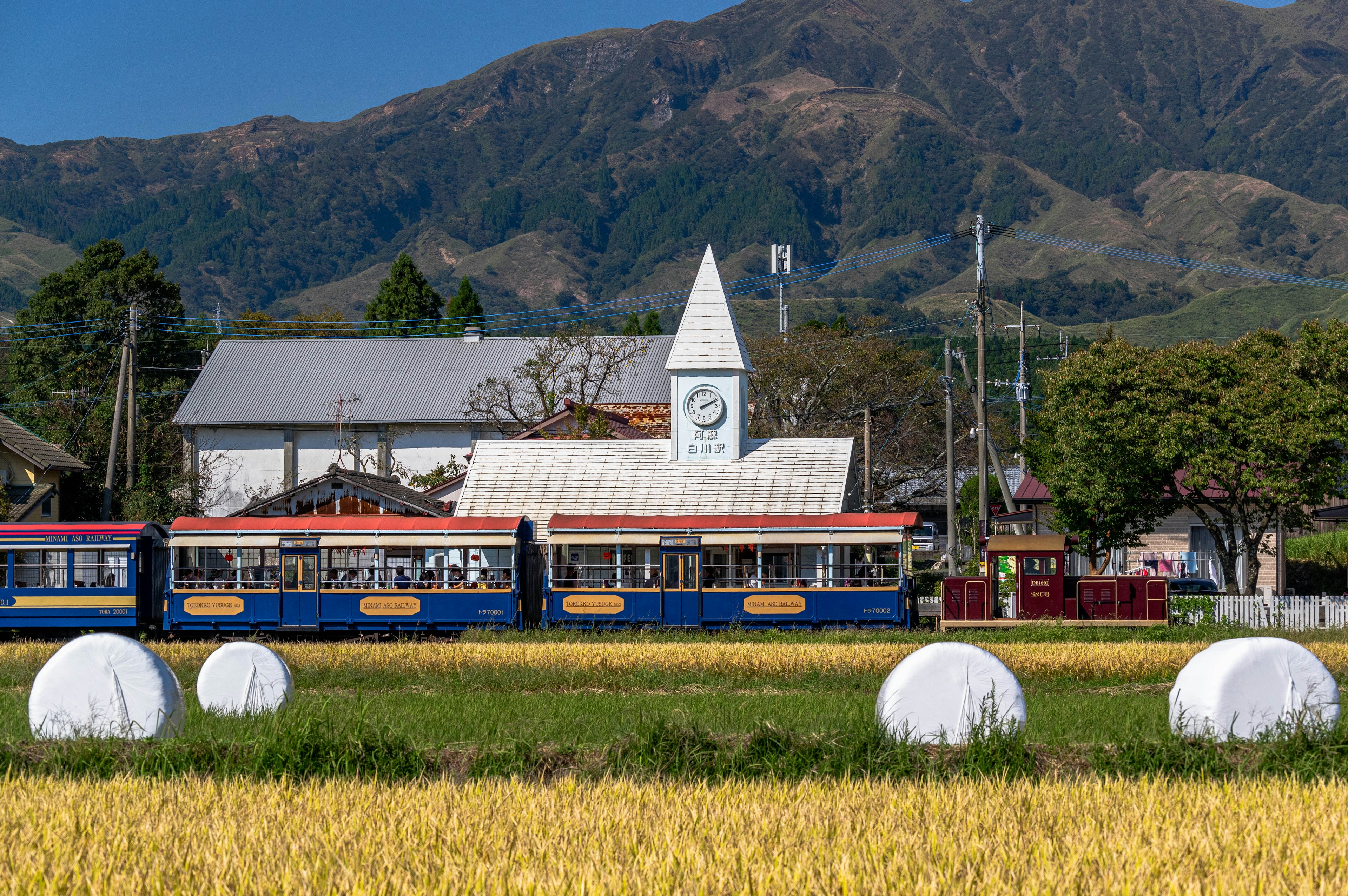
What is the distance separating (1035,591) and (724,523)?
8606 millimetres

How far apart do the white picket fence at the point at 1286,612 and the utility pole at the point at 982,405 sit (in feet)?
23.3

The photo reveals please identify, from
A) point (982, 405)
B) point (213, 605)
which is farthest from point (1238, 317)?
point (213, 605)

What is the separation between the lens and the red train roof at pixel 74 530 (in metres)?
31.9

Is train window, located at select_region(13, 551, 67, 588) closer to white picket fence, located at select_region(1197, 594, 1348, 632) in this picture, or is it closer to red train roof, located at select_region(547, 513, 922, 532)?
red train roof, located at select_region(547, 513, 922, 532)

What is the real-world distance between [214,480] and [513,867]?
2424 inches

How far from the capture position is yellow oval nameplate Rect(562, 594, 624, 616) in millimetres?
32750

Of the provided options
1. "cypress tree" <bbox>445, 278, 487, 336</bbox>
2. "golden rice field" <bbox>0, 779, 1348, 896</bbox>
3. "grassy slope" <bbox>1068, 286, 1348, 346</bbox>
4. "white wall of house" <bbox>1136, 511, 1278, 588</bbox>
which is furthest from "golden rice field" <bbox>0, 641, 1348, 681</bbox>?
"grassy slope" <bbox>1068, 286, 1348, 346</bbox>

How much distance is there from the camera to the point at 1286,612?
3195cm

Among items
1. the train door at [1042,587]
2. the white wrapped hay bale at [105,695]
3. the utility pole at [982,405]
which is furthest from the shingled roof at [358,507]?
the white wrapped hay bale at [105,695]

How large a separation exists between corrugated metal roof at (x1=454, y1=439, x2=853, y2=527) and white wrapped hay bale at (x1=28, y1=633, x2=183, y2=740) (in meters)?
25.8

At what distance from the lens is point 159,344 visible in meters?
80.2

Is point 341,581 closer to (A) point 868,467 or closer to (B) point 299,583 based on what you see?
(B) point 299,583

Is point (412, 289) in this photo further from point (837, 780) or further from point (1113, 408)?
point (837, 780)

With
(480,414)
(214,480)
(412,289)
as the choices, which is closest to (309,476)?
(214,480)
